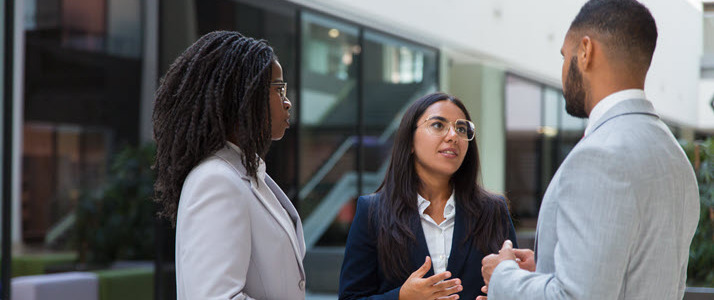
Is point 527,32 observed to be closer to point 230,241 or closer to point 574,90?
point 574,90

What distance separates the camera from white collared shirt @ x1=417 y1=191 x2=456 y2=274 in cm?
261

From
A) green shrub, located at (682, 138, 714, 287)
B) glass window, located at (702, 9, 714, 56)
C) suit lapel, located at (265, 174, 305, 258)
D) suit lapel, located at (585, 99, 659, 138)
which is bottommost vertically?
green shrub, located at (682, 138, 714, 287)

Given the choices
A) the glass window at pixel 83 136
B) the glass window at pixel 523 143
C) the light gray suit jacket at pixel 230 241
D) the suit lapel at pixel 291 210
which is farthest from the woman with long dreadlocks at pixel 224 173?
the glass window at pixel 523 143

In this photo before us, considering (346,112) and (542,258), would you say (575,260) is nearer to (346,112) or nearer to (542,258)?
(542,258)

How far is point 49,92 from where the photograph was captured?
641 cm

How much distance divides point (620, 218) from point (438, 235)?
1136mm

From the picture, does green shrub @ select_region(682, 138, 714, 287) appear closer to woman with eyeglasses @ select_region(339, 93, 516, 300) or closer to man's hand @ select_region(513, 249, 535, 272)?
woman with eyeglasses @ select_region(339, 93, 516, 300)

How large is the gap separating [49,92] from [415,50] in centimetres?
513

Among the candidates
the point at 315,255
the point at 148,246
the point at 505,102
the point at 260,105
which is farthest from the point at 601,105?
the point at 505,102

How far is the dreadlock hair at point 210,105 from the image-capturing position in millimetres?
1793

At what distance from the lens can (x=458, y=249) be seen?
2.60 meters

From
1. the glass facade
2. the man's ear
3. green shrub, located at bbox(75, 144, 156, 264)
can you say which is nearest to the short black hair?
the man's ear

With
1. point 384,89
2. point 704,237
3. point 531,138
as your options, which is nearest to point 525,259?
point 704,237

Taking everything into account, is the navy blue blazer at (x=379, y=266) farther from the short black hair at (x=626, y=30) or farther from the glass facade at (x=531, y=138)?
the glass facade at (x=531, y=138)
